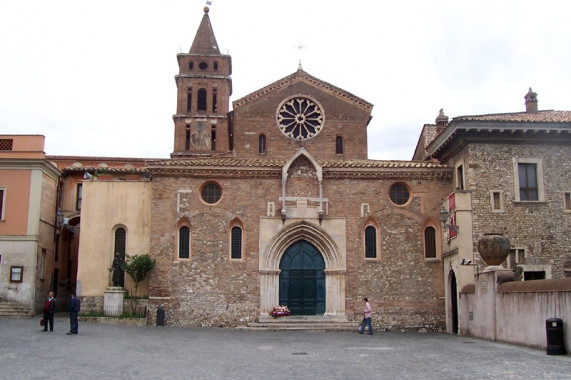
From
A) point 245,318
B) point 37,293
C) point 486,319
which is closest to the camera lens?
point 486,319

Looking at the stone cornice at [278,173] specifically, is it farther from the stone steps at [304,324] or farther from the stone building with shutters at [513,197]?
the stone steps at [304,324]

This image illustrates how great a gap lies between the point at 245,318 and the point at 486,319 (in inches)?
432

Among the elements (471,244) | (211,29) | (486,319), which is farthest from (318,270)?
(211,29)

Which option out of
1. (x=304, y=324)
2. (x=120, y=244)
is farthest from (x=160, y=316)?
(x=304, y=324)

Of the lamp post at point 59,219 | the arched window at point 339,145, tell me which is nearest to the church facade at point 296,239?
the arched window at point 339,145

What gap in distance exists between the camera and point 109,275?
29875 millimetres

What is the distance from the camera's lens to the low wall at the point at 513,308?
57.8ft

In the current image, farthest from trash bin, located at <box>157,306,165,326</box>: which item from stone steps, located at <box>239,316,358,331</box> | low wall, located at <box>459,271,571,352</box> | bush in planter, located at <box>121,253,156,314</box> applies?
low wall, located at <box>459,271,571,352</box>

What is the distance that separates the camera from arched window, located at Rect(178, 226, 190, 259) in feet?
97.2

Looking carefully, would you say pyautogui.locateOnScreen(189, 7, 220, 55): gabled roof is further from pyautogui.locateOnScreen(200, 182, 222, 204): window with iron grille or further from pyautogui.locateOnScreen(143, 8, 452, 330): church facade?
pyautogui.locateOnScreen(200, 182, 222, 204): window with iron grille

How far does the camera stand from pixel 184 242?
2980cm

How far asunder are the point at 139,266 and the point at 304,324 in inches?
310

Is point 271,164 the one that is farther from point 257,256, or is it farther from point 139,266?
point 139,266

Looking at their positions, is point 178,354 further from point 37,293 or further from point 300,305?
point 37,293
